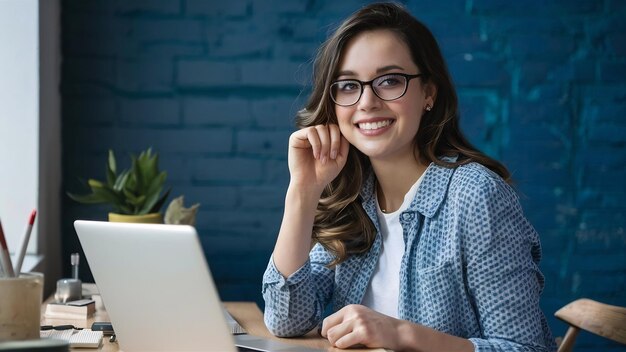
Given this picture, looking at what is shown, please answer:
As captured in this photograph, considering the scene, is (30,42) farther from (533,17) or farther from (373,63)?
(533,17)

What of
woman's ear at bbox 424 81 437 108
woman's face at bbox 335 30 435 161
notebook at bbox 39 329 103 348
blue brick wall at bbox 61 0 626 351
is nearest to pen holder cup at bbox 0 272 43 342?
notebook at bbox 39 329 103 348

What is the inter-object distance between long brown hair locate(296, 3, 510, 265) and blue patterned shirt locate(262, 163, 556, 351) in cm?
4

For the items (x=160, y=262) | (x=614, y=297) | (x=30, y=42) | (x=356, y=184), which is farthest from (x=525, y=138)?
(x=160, y=262)

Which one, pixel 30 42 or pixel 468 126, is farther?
pixel 468 126

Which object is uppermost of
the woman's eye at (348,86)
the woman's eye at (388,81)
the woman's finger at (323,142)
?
the woman's eye at (388,81)

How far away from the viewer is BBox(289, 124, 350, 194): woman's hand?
172 centimetres

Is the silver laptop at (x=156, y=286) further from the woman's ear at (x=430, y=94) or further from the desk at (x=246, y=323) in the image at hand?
the woman's ear at (x=430, y=94)

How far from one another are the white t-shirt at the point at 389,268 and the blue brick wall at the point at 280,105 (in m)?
0.99

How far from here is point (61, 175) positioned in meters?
2.61

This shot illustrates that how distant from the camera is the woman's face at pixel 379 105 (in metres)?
1.71

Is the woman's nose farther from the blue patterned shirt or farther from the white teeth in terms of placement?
the blue patterned shirt

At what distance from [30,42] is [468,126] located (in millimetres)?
1360

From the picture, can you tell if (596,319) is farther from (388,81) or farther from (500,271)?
(388,81)

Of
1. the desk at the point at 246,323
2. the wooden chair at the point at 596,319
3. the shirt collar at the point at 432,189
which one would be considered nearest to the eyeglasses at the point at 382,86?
the shirt collar at the point at 432,189
